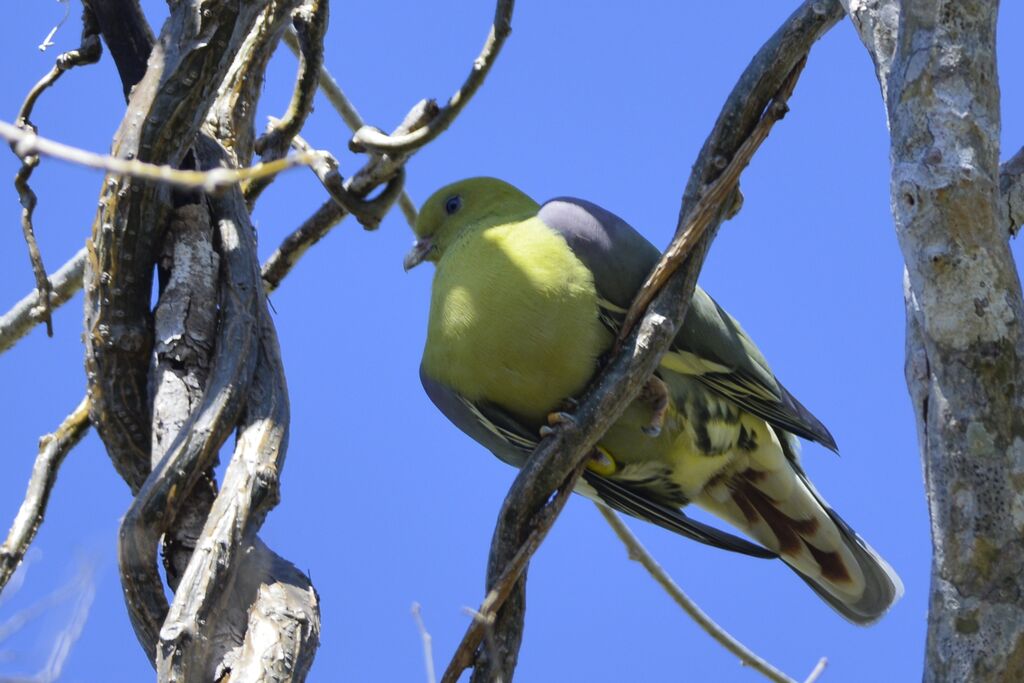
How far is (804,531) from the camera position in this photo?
2.99 m

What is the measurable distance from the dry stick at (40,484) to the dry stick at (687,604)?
4.13ft

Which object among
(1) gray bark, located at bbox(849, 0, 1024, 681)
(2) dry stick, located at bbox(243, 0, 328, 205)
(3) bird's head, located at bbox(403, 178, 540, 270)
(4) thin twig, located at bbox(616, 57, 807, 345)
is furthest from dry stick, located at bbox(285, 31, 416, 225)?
(1) gray bark, located at bbox(849, 0, 1024, 681)

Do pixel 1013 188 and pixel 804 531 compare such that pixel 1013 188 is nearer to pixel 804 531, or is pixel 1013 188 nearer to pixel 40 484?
pixel 804 531

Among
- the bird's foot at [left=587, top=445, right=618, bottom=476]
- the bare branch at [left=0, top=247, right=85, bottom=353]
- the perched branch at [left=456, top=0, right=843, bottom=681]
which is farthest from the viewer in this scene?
the bare branch at [left=0, top=247, right=85, bottom=353]

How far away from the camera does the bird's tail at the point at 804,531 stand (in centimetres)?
293

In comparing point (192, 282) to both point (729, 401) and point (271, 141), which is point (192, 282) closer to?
point (271, 141)

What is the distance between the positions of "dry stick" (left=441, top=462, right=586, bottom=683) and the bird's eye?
133 cm

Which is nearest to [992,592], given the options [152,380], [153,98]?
[152,380]

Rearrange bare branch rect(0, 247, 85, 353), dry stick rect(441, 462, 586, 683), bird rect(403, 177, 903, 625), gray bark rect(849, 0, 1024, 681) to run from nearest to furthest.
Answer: gray bark rect(849, 0, 1024, 681) < dry stick rect(441, 462, 586, 683) < bird rect(403, 177, 903, 625) < bare branch rect(0, 247, 85, 353)

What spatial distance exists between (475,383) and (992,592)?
1.27 meters

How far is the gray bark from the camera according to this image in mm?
1646

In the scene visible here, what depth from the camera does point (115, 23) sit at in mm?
2342

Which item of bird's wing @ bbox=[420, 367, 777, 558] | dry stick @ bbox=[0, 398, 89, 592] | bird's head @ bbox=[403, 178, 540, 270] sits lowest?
dry stick @ bbox=[0, 398, 89, 592]

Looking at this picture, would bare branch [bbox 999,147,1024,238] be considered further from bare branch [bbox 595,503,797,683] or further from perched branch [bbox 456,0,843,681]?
bare branch [bbox 595,503,797,683]
